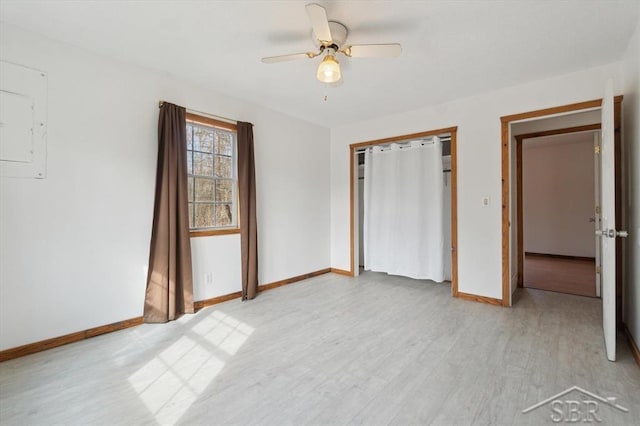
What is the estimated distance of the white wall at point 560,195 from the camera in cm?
614

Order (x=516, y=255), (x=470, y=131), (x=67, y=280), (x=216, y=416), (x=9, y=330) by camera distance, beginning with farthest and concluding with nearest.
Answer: (x=516, y=255) < (x=470, y=131) < (x=67, y=280) < (x=9, y=330) < (x=216, y=416)

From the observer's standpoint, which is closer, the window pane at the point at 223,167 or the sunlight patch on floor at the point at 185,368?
the sunlight patch on floor at the point at 185,368

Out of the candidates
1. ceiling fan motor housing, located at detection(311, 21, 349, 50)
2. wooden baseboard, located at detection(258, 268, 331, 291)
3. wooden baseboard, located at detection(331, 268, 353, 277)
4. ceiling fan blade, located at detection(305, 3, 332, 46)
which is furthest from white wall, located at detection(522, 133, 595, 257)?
ceiling fan blade, located at detection(305, 3, 332, 46)

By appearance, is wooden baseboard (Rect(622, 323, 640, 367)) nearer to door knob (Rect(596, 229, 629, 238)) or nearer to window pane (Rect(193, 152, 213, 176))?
door knob (Rect(596, 229, 629, 238))

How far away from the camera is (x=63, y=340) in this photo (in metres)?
2.50

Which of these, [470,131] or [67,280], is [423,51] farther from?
[67,280]

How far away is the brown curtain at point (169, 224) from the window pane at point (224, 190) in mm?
598

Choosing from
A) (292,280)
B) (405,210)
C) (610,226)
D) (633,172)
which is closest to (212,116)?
(292,280)

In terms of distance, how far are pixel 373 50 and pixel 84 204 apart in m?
2.80

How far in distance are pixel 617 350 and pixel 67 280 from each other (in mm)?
4694

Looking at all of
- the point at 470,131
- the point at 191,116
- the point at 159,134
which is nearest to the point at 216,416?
the point at 159,134

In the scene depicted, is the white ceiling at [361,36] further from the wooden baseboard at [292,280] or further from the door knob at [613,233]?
the wooden baseboard at [292,280]

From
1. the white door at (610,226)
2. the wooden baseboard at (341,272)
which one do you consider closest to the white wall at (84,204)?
the wooden baseboard at (341,272)

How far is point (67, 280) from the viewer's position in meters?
2.53
